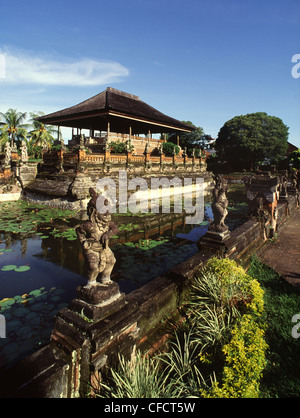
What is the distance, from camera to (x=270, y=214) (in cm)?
750

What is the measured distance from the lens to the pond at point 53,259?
12.2 ft

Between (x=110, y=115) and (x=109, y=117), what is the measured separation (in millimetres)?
924

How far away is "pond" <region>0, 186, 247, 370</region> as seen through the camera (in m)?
3.72

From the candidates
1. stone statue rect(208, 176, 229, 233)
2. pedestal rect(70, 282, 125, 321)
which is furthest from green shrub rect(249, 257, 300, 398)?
pedestal rect(70, 282, 125, 321)

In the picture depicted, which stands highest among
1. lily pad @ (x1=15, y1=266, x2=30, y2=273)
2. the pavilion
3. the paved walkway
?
the pavilion

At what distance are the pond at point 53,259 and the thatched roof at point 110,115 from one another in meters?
10.9

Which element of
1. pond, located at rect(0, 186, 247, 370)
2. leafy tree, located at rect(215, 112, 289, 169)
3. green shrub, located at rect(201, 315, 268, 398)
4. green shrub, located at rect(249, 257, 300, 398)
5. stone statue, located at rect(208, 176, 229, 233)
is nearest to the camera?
green shrub, located at rect(201, 315, 268, 398)

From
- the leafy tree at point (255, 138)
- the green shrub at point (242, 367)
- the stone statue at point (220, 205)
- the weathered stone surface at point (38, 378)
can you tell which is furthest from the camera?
the leafy tree at point (255, 138)

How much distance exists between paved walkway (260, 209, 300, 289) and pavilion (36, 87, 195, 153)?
1225 centimetres

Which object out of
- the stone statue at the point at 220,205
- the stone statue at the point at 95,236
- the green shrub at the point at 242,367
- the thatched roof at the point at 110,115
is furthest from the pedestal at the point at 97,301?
the thatched roof at the point at 110,115

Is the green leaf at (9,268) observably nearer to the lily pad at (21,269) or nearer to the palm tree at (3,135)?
the lily pad at (21,269)

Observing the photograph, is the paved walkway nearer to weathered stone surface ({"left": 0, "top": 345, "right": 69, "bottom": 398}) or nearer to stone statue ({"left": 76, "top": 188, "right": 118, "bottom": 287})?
stone statue ({"left": 76, "top": 188, "right": 118, "bottom": 287})

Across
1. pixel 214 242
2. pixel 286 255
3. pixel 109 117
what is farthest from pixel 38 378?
pixel 109 117
